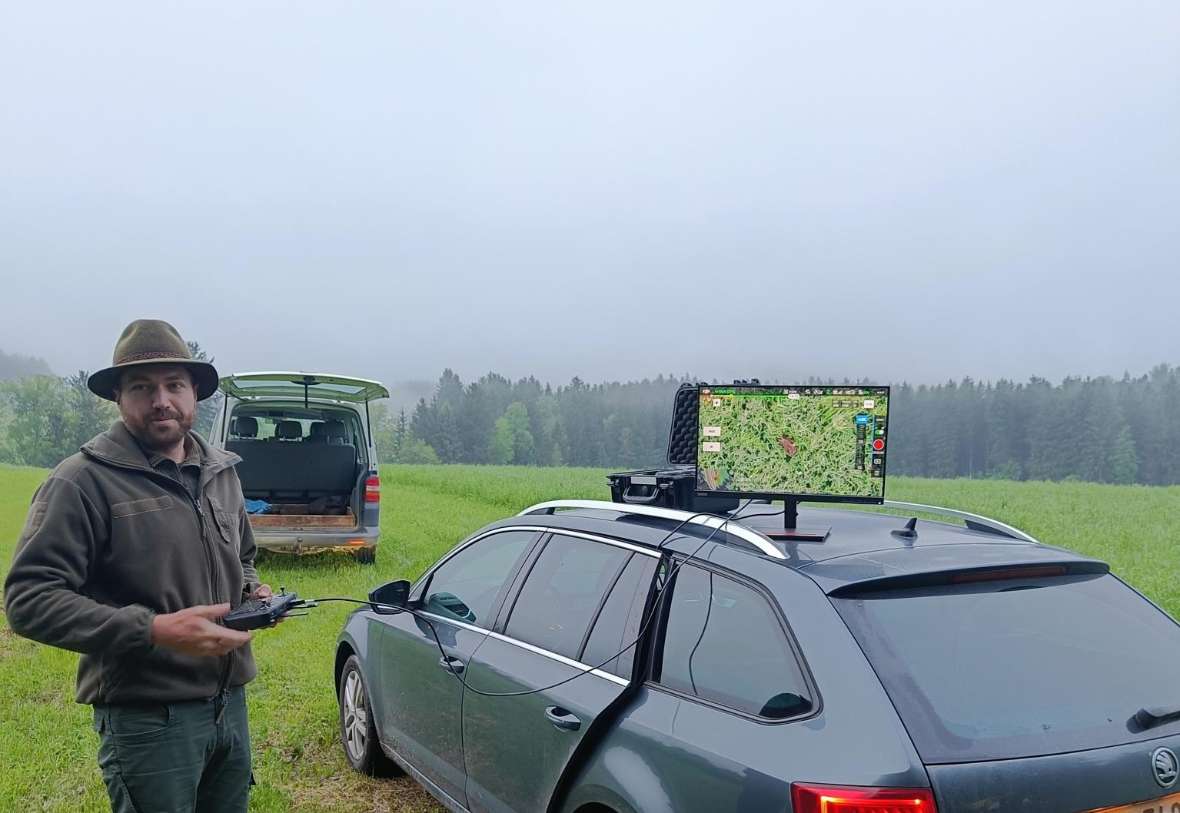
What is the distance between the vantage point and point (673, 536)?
2.93m

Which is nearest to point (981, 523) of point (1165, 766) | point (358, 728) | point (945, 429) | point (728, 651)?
point (1165, 766)

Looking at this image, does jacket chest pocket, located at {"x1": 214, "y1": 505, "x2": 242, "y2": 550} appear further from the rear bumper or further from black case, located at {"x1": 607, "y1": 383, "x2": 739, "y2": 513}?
the rear bumper

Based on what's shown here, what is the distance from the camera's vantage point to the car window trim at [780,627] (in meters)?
2.20

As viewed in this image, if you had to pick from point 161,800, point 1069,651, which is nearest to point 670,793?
point 1069,651

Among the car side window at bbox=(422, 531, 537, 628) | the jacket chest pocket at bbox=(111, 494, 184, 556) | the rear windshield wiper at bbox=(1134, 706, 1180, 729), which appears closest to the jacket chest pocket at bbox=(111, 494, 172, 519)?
the jacket chest pocket at bbox=(111, 494, 184, 556)

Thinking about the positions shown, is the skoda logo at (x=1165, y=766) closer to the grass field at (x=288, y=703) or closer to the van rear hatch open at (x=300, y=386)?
the grass field at (x=288, y=703)

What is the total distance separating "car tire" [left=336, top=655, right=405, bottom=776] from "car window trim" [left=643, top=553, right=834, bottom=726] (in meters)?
2.31

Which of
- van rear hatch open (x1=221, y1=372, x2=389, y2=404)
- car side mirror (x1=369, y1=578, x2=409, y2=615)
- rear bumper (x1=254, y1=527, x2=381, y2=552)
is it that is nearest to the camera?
car side mirror (x1=369, y1=578, x2=409, y2=615)

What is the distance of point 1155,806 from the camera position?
2.13 m

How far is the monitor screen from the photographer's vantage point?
123 inches

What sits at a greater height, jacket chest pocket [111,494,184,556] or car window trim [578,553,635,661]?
jacket chest pocket [111,494,184,556]

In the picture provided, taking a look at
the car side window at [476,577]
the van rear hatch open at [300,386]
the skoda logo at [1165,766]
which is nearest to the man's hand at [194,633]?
the car side window at [476,577]

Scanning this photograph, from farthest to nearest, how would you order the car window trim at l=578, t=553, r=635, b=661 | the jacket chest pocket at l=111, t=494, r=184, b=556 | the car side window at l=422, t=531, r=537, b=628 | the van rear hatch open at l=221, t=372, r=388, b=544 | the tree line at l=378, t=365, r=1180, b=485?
the tree line at l=378, t=365, r=1180, b=485
the van rear hatch open at l=221, t=372, r=388, b=544
the car side window at l=422, t=531, r=537, b=628
the car window trim at l=578, t=553, r=635, b=661
the jacket chest pocket at l=111, t=494, r=184, b=556

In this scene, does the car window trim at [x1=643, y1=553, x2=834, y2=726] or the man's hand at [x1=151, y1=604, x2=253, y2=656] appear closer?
the car window trim at [x1=643, y1=553, x2=834, y2=726]
